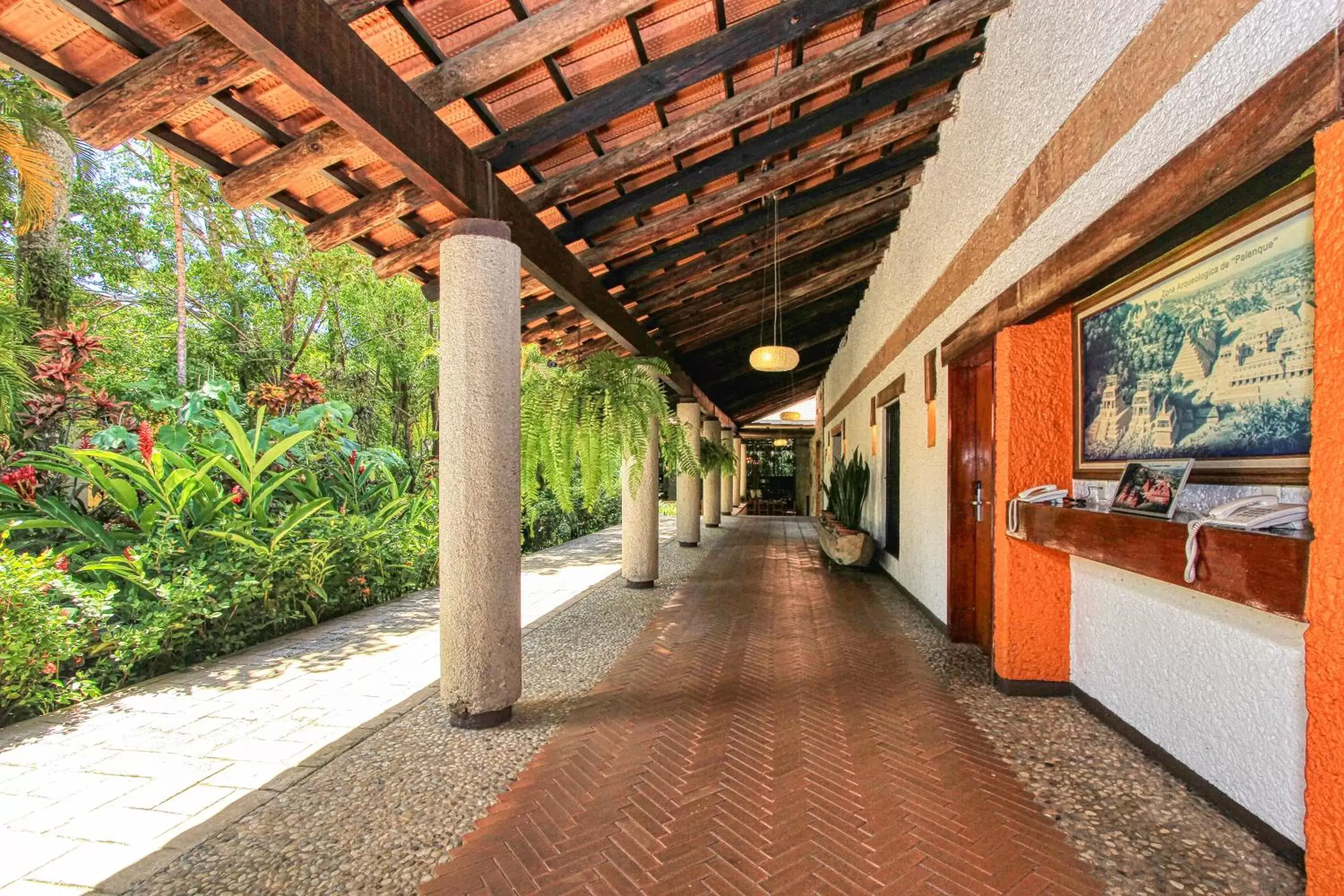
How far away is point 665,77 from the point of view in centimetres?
279

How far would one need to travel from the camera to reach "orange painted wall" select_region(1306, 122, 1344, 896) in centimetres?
123

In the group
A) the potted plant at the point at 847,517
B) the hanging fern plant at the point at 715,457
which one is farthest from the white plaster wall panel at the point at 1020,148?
the hanging fern plant at the point at 715,457

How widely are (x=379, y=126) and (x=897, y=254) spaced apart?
206 inches

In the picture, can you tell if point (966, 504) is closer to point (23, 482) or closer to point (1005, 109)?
point (1005, 109)

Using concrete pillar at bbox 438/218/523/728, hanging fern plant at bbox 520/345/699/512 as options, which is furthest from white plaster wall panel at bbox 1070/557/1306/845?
concrete pillar at bbox 438/218/523/728

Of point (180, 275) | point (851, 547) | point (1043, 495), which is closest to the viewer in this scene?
point (1043, 495)

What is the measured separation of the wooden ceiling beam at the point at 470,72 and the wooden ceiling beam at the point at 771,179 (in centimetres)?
182

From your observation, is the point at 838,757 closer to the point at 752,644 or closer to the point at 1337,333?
Answer: the point at 752,644

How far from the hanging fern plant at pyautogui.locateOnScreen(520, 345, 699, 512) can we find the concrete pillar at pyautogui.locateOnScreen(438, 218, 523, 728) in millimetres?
517

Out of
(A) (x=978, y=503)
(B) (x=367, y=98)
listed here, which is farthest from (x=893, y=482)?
(B) (x=367, y=98)

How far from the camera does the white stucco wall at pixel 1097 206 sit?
1.68 metres

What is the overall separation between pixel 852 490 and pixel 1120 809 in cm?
590

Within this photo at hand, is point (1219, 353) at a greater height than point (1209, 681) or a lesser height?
greater

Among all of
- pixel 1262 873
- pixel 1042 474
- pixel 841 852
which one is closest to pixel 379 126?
pixel 841 852
